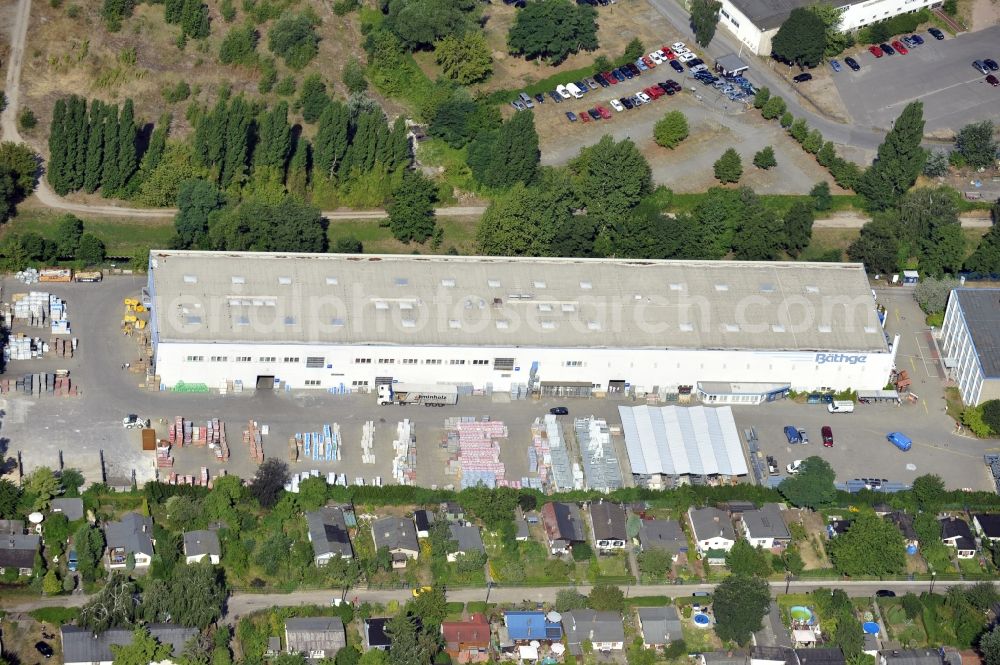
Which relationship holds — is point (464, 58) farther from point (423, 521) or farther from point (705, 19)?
point (423, 521)

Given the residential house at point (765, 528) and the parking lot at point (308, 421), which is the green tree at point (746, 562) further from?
the parking lot at point (308, 421)

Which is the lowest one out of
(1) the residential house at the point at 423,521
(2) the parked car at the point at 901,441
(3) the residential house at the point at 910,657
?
(3) the residential house at the point at 910,657

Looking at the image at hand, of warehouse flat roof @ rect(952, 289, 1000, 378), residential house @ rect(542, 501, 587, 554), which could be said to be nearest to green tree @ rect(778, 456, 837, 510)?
residential house @ rect(542, 501, 587, 554)

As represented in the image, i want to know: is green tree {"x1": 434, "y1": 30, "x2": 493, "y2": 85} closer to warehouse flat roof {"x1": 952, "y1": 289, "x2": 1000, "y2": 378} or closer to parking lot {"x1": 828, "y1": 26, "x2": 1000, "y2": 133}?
parking lot {"x1": 828, "y1": 26, "x2": 1000, "y2": 133}

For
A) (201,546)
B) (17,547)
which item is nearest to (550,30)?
(201,546)

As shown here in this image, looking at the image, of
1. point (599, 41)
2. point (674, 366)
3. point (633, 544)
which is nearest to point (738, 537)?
point (633, 544)

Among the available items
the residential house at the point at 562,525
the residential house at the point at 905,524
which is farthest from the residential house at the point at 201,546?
the residential house at the point at 905,524

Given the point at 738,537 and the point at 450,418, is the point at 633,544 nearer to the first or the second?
the point at 738,537
